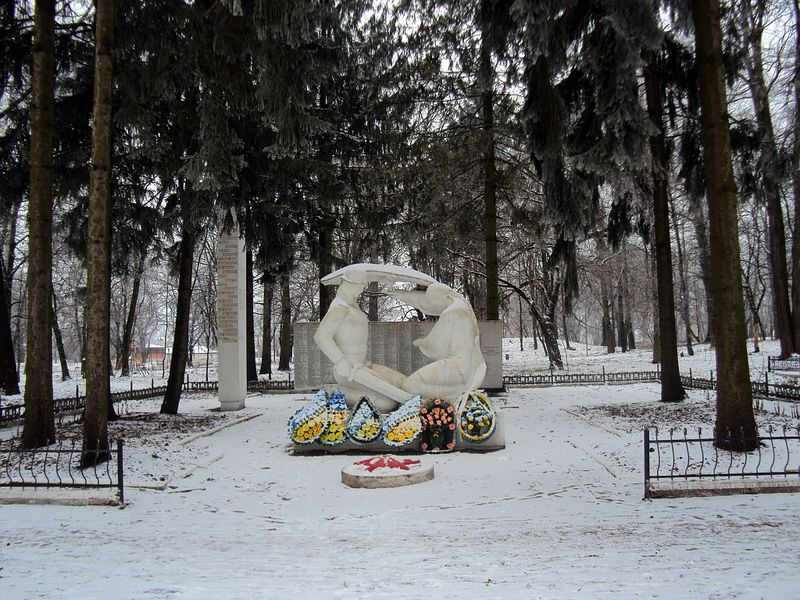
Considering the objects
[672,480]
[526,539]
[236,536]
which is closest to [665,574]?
[526,539]

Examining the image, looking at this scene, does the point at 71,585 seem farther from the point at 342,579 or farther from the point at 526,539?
the point at 526,539

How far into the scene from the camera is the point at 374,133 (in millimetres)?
17062

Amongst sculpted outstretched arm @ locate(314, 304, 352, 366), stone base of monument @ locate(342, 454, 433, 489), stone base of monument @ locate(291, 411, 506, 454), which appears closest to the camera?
stone base of monument @ locate(342, 454, 433, 489)

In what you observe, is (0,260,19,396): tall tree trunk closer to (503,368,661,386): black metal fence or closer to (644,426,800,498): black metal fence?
(503,368,661,386): black metal fence

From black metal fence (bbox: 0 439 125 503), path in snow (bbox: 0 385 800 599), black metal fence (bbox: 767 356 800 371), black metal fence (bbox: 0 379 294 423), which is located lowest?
path in snow (bbox: 0 385 800 599)

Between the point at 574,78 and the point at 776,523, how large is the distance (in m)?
7.52

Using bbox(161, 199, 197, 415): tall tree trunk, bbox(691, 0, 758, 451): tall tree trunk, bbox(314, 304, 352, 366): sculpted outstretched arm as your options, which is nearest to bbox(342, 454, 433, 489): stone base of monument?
bbox(314, 304, 352, 366): sculpted outstretched arm

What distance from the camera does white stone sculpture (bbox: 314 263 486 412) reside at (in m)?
10.2

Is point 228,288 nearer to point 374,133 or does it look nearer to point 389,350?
point 389,350

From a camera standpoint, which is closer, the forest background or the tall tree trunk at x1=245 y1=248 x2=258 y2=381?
the forest background

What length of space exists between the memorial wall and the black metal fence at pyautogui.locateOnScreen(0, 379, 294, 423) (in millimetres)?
3682

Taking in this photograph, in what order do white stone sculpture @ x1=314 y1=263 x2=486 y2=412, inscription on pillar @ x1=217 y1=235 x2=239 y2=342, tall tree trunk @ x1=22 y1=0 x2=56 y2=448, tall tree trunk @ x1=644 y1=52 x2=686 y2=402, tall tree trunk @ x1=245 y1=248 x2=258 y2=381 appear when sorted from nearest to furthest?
tall tree trunk @ x1=22 y1=0 x2=56 y2=448 → white stone sculpture @ x1=314 y1=263 x2=486 y2=412 → tall tree trunk @ x1=644 y1=52 x2=686 y2=402 → inscription on pillar @ x1=217 y1=235 x2=239 y2=342 → tall tree trunk @ x1=245 y1=248 x2=258 y2=381

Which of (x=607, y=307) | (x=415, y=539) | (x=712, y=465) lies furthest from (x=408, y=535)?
(x=607, y=307)

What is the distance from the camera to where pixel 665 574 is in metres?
4.57
